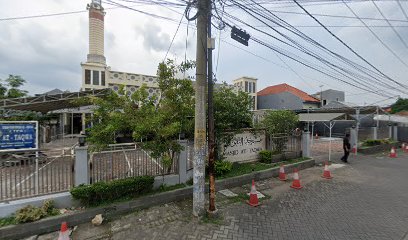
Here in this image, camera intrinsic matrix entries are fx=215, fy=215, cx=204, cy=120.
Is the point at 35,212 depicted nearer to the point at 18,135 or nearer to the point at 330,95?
the point at 18,135

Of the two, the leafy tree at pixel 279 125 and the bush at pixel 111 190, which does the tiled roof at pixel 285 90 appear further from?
the bush at pixel 111 190

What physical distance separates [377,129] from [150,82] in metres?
21.7

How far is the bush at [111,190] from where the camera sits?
516cm

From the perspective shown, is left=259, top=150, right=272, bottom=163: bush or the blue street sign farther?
left=259, top=150, right=272, bottom=163: bush

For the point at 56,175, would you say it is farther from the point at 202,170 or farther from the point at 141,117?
the point at 202,170

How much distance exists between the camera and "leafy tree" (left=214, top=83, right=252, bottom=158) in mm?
8188

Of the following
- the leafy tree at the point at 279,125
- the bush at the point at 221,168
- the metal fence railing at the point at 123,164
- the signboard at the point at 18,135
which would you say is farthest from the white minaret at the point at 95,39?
the bush at the point at 221,168

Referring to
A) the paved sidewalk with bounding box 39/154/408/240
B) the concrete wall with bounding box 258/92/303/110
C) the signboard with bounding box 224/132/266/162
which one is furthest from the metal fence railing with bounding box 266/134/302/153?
the concrete wall with bounding box 258/92/303/110

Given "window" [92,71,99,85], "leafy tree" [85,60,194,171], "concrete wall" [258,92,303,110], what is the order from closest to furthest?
"leafy tree" [85,60,194,171] → "window" [92,71,99,85] → "concrete wall" [258,92,303,110]

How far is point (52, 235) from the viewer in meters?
4.57

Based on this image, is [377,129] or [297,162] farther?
[377,129]

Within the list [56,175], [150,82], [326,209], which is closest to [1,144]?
[56,175]

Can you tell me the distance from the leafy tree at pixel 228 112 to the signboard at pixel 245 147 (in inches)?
20.3

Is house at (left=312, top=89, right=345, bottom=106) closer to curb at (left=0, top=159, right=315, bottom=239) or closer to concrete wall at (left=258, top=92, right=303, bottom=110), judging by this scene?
concrete wall at (left=258, top=92, right=303, bottom=110)
